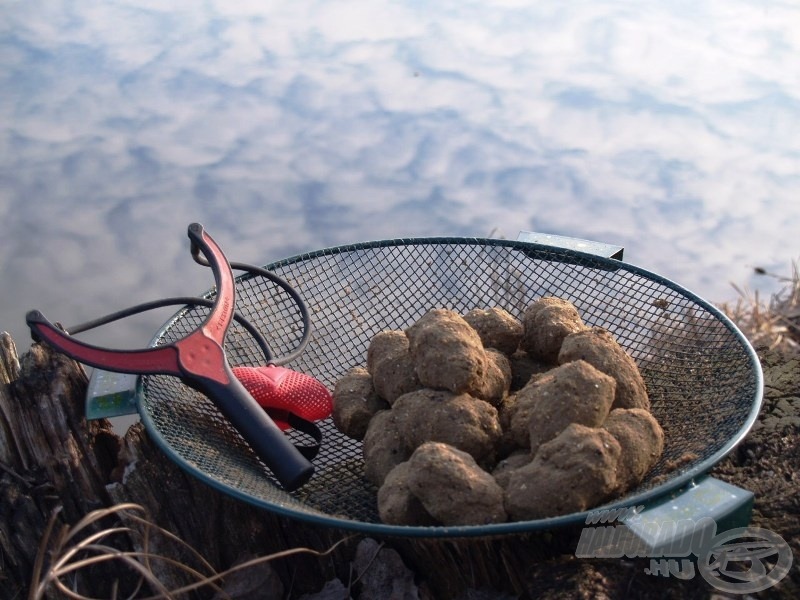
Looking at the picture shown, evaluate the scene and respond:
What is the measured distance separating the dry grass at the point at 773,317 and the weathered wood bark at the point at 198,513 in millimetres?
807

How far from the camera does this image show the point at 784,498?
164 cm

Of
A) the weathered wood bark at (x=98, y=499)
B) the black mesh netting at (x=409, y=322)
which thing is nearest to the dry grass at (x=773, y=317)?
the black mesh netting at (x=409, y=322)

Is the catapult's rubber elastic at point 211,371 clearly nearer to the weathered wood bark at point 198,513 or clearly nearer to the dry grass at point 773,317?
the weathered wood bark at point 198,513

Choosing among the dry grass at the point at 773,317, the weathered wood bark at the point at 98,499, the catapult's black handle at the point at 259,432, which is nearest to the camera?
the catapult's black handle at the point at 259,432

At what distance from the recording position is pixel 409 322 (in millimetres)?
2186

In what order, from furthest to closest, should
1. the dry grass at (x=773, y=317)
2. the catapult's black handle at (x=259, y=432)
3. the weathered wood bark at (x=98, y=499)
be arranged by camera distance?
the dry grass at (x=773, y=317), the weathered wood bark at (x=98, y=499), the catapult's black handle at (x=259, y=432)

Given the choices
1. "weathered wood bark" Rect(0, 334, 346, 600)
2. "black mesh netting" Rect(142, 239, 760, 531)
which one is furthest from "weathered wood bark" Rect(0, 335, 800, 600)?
"black mesh netting" Rect(142, 239, 760, 531)

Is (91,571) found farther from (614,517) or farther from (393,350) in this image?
(614,517)

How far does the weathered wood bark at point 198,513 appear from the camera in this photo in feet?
5.25

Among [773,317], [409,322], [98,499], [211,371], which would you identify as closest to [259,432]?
[211,371]

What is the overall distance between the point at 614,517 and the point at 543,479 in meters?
0.12

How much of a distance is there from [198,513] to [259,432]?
29cm

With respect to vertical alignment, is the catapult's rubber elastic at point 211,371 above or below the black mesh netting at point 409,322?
above

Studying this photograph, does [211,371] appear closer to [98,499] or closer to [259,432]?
[259,432]
